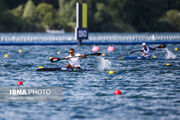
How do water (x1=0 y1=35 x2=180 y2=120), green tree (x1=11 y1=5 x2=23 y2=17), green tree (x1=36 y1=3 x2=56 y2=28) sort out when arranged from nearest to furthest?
water (x1=0 y1=35 x2=180 y2=120)
green tree (x1=11 y1=5 x2=23 y2=17)
green tree (x1=36 y1=3 x2=56 y2=28)

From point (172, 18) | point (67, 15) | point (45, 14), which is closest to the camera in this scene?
point (67, 15)

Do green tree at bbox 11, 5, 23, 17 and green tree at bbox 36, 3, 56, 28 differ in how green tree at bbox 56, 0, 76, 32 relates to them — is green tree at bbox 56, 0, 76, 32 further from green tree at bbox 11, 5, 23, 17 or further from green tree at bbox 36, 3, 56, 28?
green tree at bbox 11, 5, 23, 17

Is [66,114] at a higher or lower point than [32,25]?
lower

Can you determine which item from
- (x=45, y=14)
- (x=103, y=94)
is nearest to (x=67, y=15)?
(x=45, y=14)

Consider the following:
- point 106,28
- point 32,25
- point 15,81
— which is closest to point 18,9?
point 32,25

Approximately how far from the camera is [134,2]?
10706 cm

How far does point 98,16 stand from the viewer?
97875 millimetres

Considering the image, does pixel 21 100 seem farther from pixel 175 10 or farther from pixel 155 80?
pixel 175 10

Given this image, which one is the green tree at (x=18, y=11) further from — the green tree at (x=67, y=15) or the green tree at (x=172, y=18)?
the green tree at (x=172, y=18)

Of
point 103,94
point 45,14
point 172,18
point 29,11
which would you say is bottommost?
point 103,94

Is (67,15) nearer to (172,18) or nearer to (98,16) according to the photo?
(98,16)

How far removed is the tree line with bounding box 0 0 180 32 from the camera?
3905 inches

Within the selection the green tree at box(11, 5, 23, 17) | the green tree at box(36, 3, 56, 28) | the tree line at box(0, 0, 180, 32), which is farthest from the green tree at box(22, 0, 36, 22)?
the green tree at box(36, 3, 56, 28)

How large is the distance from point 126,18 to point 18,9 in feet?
83.1
